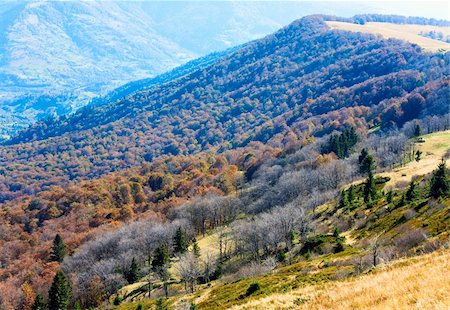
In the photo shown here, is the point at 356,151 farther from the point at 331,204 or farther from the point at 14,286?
the point at 14,286

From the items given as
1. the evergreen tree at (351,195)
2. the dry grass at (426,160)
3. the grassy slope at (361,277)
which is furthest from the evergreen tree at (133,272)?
the dry grass at (426,160)

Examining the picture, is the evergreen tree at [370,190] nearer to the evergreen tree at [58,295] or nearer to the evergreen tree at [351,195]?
the evergreen tree at [351,195]

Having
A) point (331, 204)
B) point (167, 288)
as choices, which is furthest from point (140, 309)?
point (331, 204)

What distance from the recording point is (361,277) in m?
24.6

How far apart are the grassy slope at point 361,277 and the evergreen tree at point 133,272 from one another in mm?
2849

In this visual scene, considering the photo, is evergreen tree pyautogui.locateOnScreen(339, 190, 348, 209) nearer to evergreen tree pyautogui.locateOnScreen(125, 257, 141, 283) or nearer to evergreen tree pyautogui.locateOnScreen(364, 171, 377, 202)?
evergreen tree pyautogui.locateOnScreen(364, 171, 377, 202)

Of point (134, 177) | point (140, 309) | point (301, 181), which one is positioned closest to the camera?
point (140, 309)

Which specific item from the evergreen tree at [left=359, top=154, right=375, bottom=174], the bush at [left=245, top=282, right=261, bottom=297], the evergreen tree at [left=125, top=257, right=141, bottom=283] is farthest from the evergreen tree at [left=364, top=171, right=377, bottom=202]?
the evergreen tree at [left=125, top=257, right=141, bottom=283]

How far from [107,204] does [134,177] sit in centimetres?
2883

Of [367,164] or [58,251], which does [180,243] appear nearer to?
[58,251]

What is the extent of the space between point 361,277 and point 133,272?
212 ft

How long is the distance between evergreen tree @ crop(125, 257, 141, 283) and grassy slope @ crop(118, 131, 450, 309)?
2.85m

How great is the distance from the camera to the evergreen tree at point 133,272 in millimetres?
81125

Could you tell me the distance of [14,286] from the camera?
3625 inches
